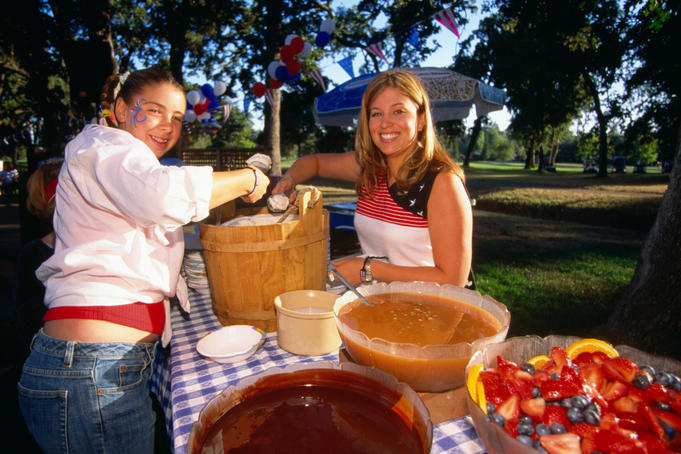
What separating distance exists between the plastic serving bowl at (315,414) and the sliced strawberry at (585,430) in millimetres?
341

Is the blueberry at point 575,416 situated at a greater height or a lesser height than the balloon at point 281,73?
lesser

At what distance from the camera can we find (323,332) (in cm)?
151

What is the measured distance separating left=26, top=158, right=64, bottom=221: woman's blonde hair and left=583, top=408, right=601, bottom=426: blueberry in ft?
8.57

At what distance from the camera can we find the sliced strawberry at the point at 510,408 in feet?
3.02

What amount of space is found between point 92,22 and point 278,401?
951cm

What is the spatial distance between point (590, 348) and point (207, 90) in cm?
987

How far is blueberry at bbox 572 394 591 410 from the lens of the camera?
91 cm

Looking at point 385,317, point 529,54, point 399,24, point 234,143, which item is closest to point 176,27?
point 399,24

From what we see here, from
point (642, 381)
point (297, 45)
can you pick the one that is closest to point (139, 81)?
point (642, 381)

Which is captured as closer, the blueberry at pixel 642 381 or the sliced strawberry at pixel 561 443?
the sliced strawberry at pixel 561 443

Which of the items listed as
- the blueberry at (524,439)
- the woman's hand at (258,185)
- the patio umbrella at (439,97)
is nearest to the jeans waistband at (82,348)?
the woman's hand at (258,185)

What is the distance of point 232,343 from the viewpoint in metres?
1.61

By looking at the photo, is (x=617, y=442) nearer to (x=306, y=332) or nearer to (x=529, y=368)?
(x=529, y=368)

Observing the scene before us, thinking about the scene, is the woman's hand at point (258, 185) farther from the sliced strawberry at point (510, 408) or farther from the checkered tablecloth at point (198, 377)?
the sliced strawberry at point (510, 408)
